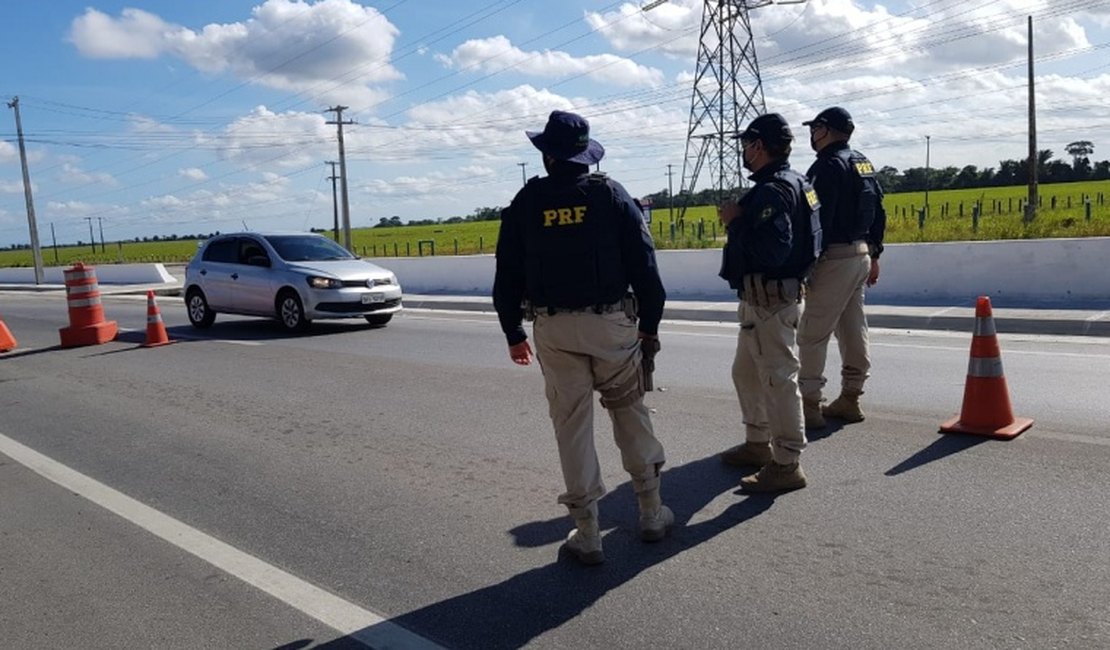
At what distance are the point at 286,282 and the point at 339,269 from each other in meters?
0.82

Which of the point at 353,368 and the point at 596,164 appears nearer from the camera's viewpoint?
the point at 596,164

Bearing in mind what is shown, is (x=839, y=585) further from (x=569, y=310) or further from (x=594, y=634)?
(x=569, y=310)

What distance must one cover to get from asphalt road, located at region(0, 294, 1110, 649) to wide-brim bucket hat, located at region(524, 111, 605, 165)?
1798 mm

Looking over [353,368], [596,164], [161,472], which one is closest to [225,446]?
[161,472]

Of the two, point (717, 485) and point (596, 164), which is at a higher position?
point (596, 164)

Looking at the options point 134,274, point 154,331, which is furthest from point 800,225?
point 134,274

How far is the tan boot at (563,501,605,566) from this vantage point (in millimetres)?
3951

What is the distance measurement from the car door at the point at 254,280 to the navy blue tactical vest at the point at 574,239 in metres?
11.1

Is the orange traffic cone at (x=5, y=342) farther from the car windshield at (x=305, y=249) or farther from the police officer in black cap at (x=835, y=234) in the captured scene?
the police officer in black cap at (x=835, y=234)

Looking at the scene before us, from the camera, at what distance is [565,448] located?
3.97m

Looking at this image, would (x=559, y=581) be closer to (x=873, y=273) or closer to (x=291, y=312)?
(x=873, y=273)

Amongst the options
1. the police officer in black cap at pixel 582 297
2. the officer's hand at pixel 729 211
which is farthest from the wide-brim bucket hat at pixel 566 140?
the officer's hand at pixel 729 211

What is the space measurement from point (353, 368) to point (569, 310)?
6.49m

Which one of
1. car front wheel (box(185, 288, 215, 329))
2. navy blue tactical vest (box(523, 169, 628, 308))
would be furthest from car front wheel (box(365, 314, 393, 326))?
navy blue tactical vest (box(523, 169, 628, 308))
